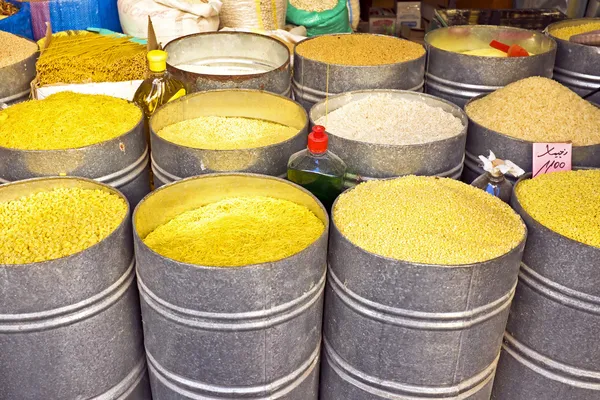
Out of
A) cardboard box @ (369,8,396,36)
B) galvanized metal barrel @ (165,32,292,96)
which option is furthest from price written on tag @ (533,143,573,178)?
cardboard box @ (369,8,396,36)

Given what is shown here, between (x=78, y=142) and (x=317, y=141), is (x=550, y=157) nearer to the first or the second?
(x=317, y=141)

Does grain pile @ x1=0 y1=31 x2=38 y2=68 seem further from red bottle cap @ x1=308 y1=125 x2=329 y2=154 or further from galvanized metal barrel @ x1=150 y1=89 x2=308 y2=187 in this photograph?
red bottle cap @ x1=308 y1=125 x2=329 y2=154

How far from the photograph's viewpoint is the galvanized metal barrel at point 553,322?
4.36 feet

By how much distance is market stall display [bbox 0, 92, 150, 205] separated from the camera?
145cm

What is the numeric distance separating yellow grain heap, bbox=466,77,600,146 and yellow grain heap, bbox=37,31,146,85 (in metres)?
1.10

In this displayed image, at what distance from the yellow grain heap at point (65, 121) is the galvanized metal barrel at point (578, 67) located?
1404mm

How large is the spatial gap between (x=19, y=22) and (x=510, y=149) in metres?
1.97

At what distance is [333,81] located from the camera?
6.13ft

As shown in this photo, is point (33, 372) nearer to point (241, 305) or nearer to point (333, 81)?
point (241, 305)

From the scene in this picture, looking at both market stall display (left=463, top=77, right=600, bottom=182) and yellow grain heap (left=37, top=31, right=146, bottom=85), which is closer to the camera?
market stall display (left=463, top=77, right=600, bottom=182)

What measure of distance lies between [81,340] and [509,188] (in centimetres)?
106

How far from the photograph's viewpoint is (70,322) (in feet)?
4.08

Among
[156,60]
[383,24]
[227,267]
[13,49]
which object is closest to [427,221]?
[227,267]

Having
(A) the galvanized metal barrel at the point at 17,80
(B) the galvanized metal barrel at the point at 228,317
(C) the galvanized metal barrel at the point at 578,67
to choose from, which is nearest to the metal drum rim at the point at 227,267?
(B) the galvanized metal barrel at the point at 228,317
